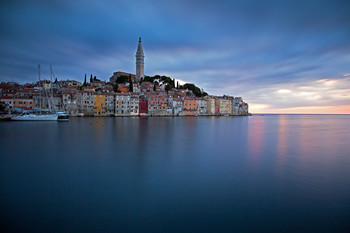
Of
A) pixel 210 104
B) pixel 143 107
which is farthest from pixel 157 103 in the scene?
pixel 210 104

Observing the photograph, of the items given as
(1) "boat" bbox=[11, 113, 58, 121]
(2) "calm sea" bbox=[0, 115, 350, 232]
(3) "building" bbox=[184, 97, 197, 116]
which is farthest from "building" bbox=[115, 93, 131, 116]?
(2) "calm sea" bbox=[0, 115, 350, 232]

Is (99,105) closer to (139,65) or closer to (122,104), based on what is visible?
(122,104)

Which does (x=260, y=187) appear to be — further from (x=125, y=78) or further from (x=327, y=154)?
(x=125, y=78)

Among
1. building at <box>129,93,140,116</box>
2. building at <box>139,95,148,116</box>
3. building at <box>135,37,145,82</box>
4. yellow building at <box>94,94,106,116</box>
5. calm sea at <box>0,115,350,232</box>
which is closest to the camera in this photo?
calm sea at <box>0,115,350,232</box>

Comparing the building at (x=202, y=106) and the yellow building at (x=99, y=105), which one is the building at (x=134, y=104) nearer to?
the yellow building at (x=99, y=105)

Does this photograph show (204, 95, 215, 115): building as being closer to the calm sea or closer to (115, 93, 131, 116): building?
(115, 93, 131, 116): building

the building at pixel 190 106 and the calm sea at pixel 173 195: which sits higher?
the building at pixel 190 106

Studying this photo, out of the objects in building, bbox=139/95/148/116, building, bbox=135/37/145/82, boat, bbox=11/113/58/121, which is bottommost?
boat, bbox=11/113/58/121

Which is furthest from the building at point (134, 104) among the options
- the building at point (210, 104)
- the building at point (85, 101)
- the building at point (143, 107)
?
the building at point (210, 104)
